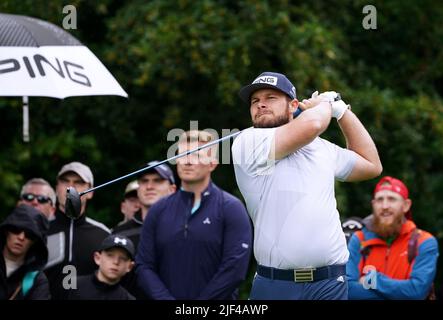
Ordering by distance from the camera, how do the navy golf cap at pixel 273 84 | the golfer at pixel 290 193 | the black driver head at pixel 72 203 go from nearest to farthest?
the golfer at pixel 290 193
the navy golf cap at pixel 273 84
the black driver head at pixel 72 203

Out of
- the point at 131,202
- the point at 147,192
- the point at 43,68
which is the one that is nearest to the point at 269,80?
the point at 43,68

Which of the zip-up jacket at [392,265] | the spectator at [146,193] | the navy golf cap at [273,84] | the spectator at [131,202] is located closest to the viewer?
the navy golf cap at [273,84]

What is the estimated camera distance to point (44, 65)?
7.67m

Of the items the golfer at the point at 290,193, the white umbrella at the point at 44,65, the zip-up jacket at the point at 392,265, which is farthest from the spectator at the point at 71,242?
the golfer at the point at 290,193

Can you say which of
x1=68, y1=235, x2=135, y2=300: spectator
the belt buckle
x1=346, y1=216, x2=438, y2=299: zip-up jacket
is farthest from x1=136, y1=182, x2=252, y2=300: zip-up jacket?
the belt buckle

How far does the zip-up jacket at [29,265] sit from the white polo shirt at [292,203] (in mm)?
2203

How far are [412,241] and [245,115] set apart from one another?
405 cm

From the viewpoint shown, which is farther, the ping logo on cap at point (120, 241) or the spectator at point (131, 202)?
the spectator at point (131, 202)

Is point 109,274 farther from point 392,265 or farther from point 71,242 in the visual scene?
point 392,265

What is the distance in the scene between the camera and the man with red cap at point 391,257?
27.5 feet

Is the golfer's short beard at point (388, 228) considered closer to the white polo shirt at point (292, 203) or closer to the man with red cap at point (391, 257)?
the man with red cap at point (391, 257)

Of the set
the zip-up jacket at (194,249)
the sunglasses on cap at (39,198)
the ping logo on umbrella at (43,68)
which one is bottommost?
the zip-up jacket at (194,249)

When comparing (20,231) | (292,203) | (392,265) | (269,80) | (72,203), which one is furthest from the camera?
(392,265)

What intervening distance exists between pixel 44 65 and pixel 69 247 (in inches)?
70.9
